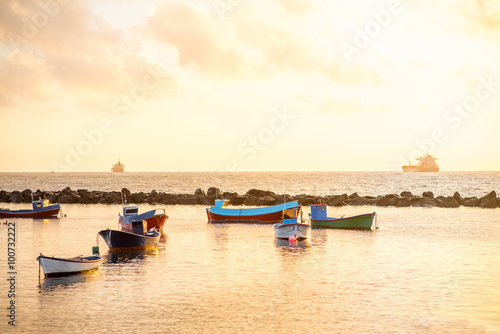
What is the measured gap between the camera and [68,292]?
72.9 ft

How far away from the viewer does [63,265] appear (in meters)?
25.2

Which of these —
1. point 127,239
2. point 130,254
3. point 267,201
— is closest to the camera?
point 130,254

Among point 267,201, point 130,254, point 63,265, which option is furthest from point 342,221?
point 63,265

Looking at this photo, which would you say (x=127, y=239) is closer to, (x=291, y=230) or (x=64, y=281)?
(x=64, y=281)

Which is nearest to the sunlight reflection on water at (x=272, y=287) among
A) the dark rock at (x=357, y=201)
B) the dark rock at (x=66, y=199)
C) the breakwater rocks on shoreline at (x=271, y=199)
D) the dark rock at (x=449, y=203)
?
the dark rock at (x=449, y=203)

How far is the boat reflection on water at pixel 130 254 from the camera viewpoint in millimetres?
31234

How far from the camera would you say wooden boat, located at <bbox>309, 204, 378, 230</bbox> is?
4719cm

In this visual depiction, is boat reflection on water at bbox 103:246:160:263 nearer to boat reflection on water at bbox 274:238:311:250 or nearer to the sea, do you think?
the sea

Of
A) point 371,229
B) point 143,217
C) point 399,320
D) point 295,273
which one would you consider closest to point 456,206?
point 371,229

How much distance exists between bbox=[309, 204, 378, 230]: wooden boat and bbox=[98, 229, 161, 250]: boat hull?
61.8ft

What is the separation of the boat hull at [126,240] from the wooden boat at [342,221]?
18825 mm

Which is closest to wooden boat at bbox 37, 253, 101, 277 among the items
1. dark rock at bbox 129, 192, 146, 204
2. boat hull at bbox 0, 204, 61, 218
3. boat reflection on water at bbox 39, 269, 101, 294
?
boat reflection on water at bbox 39, 269, 101, 294

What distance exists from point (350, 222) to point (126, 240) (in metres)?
22.4

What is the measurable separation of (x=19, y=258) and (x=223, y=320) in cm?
1784
